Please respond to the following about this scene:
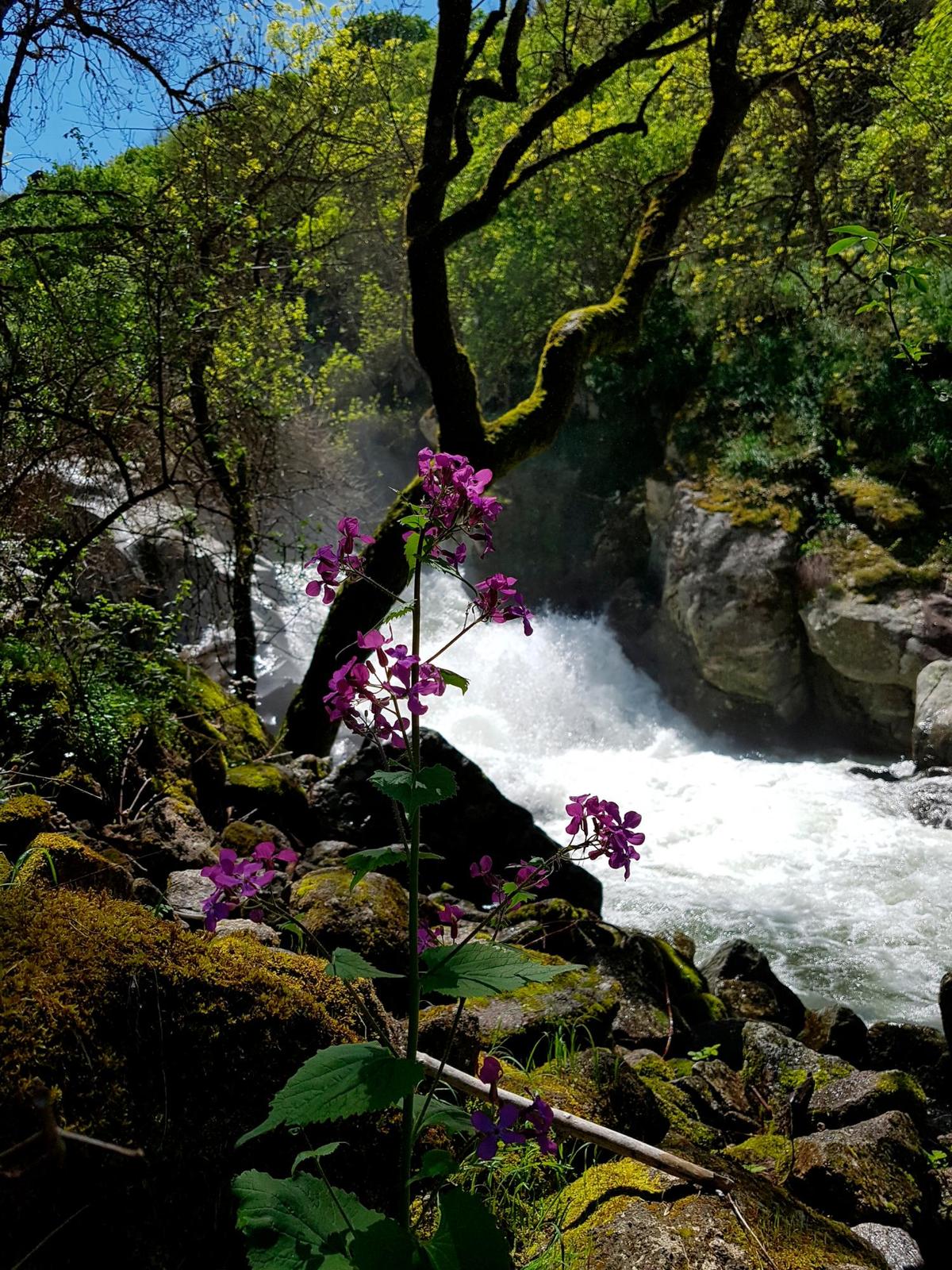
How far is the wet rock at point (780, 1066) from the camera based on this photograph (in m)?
3.81

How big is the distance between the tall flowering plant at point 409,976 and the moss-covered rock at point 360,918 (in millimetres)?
1576

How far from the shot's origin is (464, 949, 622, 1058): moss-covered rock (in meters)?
3.13

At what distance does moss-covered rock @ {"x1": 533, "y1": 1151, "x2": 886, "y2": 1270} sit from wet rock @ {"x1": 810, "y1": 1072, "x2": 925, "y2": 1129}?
1.48 metres

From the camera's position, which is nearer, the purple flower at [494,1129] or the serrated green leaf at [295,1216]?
the serrated green leaf at [295,1216]

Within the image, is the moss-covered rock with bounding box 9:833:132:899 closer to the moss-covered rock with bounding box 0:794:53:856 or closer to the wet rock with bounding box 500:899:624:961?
the moss-covered rock with bounding box 0:794:53:856

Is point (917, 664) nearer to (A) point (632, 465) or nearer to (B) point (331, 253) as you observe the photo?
(A) point (632, 465)

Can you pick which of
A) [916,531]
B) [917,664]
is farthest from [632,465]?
[917,664]

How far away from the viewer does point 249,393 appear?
7.04 metres

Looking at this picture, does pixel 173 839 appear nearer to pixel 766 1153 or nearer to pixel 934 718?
pixel 766 1153

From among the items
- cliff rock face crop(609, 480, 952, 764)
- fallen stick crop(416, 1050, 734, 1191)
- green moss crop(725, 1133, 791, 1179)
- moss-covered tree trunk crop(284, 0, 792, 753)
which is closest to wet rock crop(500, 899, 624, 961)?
green moss crop(725, 1133, 791, 1179)

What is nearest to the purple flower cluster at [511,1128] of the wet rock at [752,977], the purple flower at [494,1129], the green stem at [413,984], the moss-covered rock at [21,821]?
the purple flower at [494,1129]

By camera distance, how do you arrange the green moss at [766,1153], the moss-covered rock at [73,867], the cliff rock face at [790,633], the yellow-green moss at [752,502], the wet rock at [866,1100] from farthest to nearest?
the yellow-green moss at [752,502] < the cliff rock face at [790,633] < the wet rock at [866,1100] < the green moss at [766,1153] < the moss-covered rock at [73,867]

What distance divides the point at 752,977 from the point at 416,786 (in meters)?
5.20

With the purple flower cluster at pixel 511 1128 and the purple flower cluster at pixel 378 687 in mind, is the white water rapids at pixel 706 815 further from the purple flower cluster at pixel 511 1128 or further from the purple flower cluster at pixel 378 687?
the purple flower cluster at pixel 378 687
